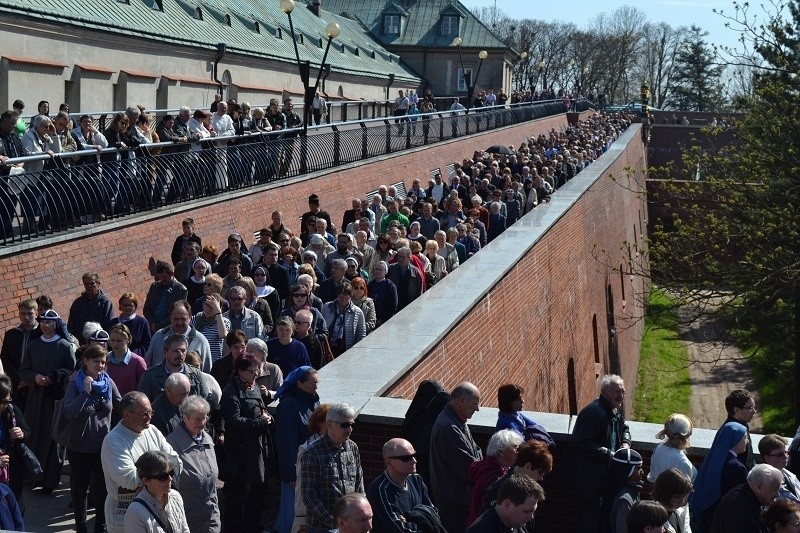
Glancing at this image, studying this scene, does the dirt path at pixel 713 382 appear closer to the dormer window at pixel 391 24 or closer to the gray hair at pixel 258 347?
the gray hair at pixel 258 347

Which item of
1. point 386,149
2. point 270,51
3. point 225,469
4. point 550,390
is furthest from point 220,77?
point 225,469

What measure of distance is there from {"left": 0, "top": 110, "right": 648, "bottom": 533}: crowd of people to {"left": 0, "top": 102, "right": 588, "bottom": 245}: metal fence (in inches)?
78.2

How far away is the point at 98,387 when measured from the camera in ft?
25.5

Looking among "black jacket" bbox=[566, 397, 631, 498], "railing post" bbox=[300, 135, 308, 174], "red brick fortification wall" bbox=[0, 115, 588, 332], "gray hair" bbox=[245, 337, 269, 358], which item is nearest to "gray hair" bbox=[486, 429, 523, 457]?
"black jacket" bbox=[566, 397, 631, 498]

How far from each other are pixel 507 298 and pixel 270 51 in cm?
2991

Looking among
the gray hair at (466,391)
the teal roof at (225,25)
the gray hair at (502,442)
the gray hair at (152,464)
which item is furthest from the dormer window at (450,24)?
the gray hair at (152,464)

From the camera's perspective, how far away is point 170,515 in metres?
5.78

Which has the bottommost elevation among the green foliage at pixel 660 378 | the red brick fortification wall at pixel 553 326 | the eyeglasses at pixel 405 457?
the green foliage at pixel 660 378

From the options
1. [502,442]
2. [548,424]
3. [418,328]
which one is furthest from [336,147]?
[502,442]

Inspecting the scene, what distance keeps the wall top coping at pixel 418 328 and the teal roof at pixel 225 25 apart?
15.1 metres

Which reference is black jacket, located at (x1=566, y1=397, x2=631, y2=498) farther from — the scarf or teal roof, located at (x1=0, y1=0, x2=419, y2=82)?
teal roof, located at (x1=0, y1=0, x2=419, y2=82)

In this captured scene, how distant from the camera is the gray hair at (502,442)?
21.4ft

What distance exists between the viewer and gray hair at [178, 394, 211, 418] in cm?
668

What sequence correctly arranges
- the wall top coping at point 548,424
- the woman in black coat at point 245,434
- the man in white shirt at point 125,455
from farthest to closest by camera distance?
the wall top coping at point 548,424
the woman in black coat at point 245,434
the man in white shirt at point 125,455
